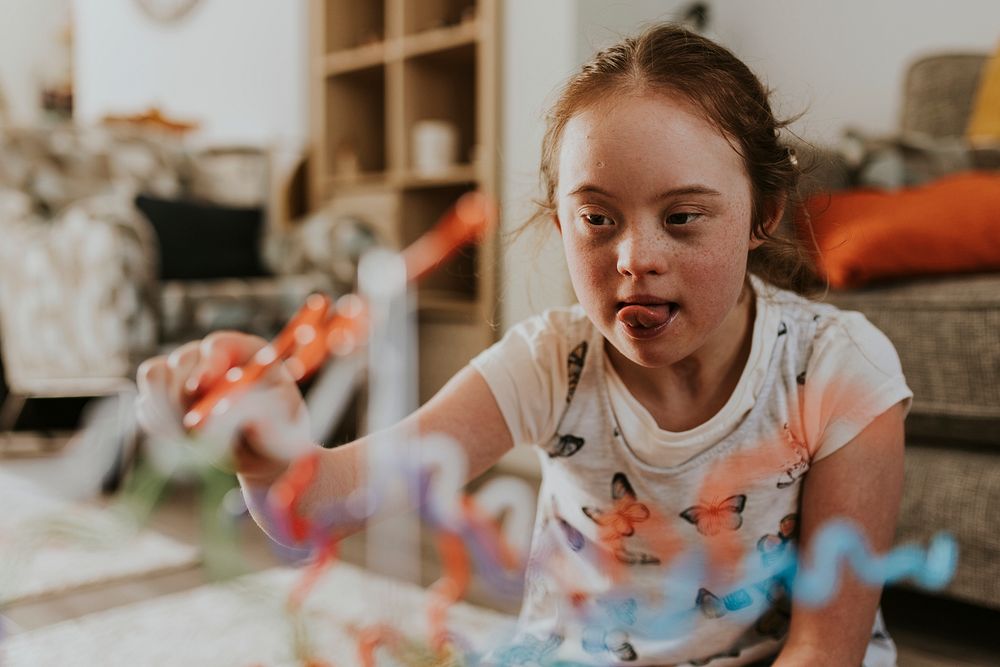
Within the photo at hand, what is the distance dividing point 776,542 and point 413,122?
2012mm

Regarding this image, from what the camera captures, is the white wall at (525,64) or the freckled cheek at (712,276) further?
the white wall at (525,64)

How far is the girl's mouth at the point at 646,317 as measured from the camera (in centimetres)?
52

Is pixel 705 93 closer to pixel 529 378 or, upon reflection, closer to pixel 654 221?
pixel 654 221

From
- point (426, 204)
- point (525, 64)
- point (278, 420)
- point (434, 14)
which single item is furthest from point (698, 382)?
point (434, 14)

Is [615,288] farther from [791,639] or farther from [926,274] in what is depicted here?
[926,274]

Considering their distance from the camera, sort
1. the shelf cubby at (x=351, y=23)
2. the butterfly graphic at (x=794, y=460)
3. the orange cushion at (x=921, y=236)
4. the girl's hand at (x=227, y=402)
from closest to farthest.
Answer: the girl's hand at (x=227, y=402)
the butterfly graphic at (x=794, y=460)
the orange cushion at (x=921, y=236)
the shelf cubby at (x=351, y=23)

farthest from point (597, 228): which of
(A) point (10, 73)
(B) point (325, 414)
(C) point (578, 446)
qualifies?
(A) point (10, 73)

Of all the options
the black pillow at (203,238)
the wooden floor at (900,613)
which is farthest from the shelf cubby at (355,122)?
the wooden floor at (900,613)

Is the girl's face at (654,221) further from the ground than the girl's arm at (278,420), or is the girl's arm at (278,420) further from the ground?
the girl's face at (654,221)

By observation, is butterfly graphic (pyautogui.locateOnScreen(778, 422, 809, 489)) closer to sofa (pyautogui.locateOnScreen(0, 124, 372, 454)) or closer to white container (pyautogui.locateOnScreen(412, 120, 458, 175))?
sofa (pyautogui.locateOnScreen(0, 124, 372, 454))

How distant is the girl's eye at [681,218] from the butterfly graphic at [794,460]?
8.5 inches

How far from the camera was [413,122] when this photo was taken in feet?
8.16

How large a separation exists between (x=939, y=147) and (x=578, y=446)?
112 centimetres

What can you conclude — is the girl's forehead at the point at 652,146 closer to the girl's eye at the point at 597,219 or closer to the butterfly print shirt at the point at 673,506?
the girl's eye at the point at 597,219
